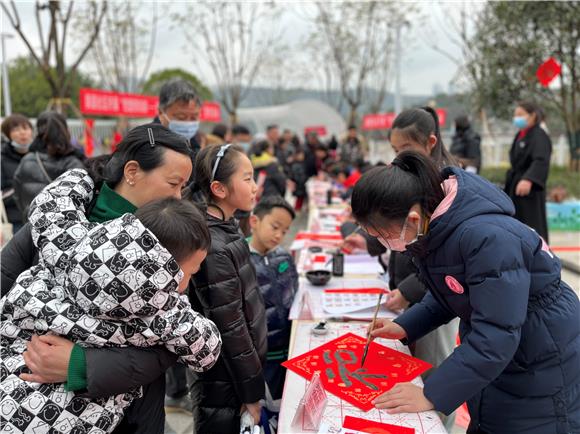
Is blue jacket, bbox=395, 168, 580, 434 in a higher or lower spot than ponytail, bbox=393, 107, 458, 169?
lower

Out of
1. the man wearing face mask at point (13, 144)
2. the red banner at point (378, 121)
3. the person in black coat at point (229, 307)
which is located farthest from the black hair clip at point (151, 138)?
the red banner at point (378, 121)

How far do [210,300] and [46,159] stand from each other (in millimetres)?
2122

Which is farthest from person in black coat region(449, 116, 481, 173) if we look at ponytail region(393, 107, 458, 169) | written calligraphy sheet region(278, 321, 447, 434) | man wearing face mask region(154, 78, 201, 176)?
written calligraphy sheet region(278, 321, 447, 434)

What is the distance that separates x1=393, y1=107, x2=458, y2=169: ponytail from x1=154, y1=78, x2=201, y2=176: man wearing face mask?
106cm

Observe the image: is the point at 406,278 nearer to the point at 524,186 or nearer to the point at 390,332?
the point at 390,332

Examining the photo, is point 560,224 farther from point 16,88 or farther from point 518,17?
point 16,88

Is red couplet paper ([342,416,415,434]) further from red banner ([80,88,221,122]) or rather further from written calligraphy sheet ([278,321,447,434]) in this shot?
red banner ([80,88,221,122])

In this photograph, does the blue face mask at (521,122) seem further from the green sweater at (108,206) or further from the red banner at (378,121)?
the red banner at (378,121)

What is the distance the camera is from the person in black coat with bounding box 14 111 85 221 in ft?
9.58

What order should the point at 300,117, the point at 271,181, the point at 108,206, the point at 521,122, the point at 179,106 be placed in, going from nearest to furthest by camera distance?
1. the point at 108,206
2. the point at 179,106
3. the point at 521,122
4. the point at 271,181
5. the point at 300,117

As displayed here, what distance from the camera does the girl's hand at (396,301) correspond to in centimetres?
192

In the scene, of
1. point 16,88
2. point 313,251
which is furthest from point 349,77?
point 313,251

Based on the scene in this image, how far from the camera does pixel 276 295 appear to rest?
207 cm

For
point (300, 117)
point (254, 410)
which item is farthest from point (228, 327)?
point (300, 117)
